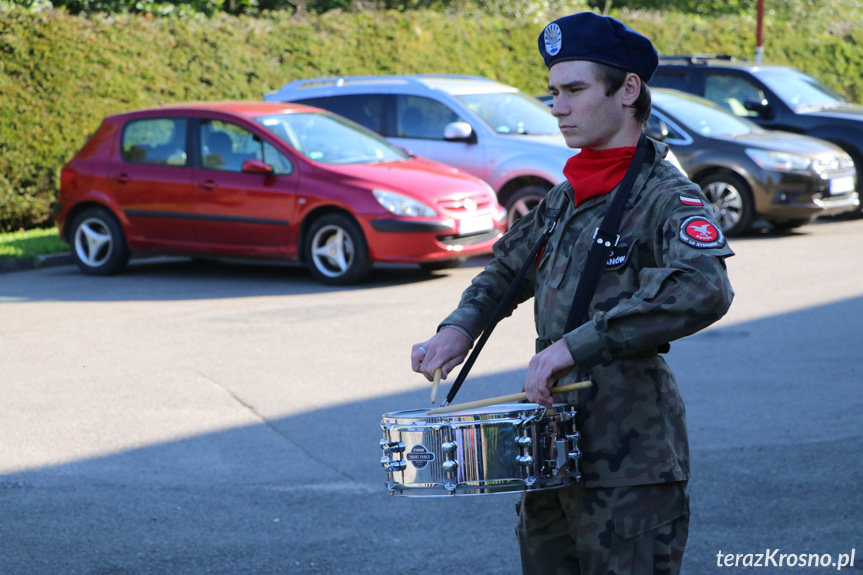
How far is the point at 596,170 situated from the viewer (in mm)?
2592

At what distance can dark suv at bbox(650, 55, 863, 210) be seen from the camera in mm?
15469

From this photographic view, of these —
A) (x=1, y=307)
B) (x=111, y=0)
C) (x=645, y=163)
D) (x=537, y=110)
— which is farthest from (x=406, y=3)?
(x=645, y=163)

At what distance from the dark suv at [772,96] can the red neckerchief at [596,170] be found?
539 inches

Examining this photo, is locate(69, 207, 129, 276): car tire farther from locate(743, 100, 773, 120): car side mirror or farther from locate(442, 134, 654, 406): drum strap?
locate(442, 134, 654, 406): drum strap

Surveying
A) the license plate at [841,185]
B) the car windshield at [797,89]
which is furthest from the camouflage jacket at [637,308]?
the car windshield at [797,89]

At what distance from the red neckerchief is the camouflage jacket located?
25 mm

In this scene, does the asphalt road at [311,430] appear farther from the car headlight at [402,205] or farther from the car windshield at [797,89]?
the car windshield at [797,89]

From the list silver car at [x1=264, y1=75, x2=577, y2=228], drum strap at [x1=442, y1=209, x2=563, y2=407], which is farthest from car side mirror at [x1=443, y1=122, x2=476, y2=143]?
drum strap at [x1=442, y1=209, x2=563, y2=407]

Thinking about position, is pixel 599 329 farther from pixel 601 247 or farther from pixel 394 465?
pixel 394 465

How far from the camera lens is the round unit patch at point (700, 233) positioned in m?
2.34

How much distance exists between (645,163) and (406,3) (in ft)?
89.9

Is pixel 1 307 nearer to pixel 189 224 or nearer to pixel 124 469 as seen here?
pixel 189 224

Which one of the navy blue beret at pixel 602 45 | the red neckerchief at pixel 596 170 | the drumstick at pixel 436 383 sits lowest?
the drumstick at pixel 436 383

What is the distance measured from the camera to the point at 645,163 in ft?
8.36
